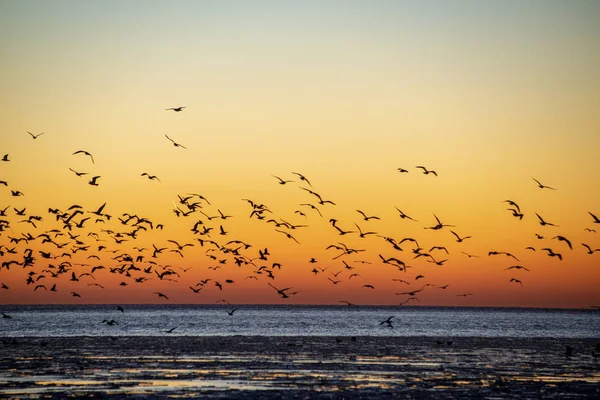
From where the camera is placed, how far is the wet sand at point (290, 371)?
124 ft

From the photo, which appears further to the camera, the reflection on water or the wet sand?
the reflection on water

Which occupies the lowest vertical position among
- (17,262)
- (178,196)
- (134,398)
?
(134,398)

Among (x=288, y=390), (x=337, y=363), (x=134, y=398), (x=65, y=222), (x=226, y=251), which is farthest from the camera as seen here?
(x=226, y=251)

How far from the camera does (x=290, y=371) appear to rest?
46844 millimetres

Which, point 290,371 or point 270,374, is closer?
point 270,374

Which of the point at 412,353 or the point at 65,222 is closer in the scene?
the point at 65,222

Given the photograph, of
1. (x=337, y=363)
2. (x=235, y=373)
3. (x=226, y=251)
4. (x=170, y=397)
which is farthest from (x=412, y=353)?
(x=170, y=397)

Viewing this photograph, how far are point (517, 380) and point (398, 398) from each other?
33.3 feet

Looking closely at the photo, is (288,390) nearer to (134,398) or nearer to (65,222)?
(134,398)

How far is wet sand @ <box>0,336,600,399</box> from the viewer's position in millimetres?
37750

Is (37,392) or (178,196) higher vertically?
(178,196)

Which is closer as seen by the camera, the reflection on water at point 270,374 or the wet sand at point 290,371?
the wet sand at point 290,371

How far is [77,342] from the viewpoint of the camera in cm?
7325

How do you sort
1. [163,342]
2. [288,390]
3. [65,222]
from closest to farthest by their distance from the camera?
[288,390], [65,222], [163,342]
